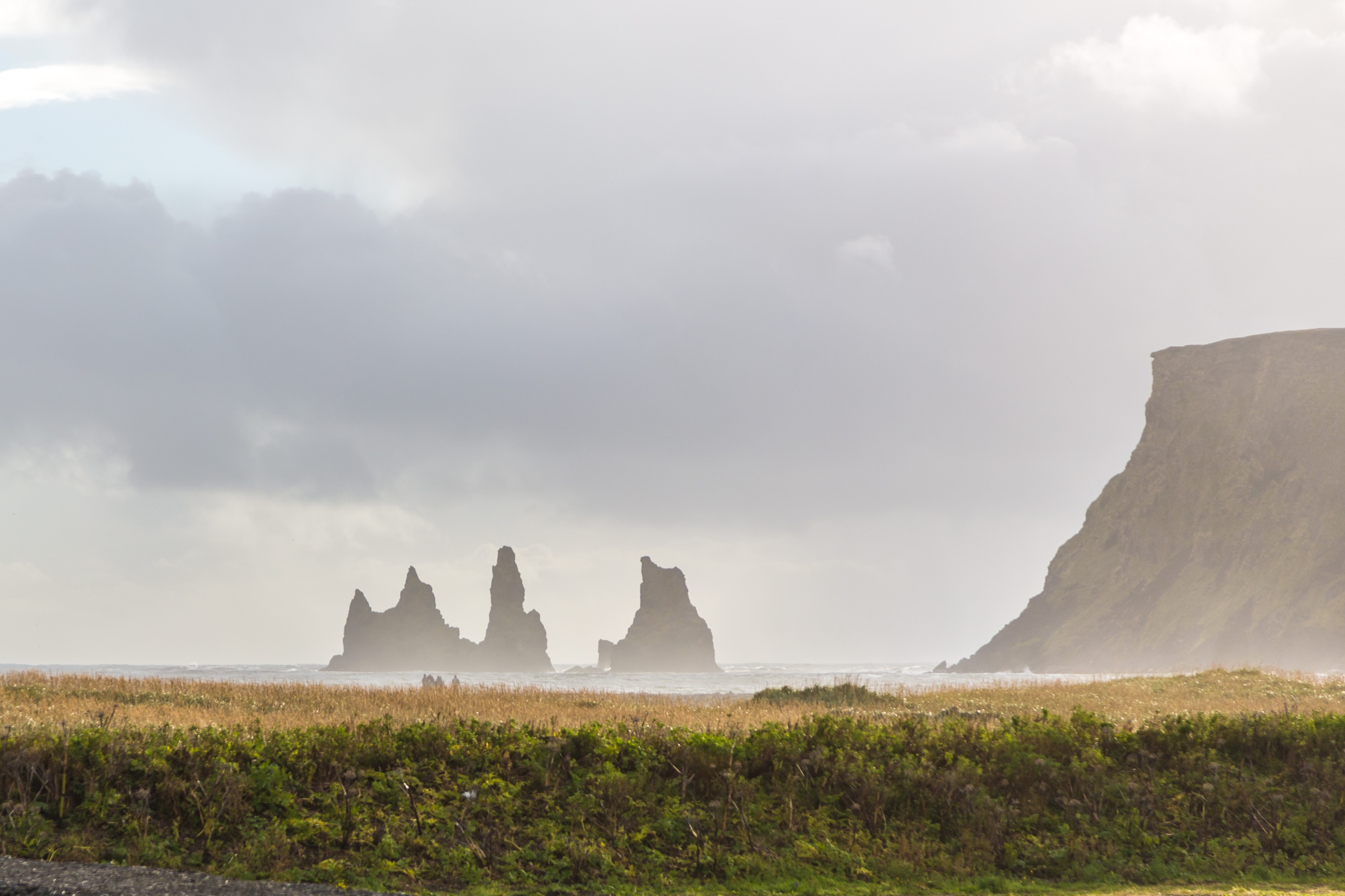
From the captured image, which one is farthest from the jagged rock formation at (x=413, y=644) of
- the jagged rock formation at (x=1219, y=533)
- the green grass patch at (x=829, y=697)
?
the green grass patch at (x=829, y=697)

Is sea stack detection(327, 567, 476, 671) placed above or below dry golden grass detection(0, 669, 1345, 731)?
below

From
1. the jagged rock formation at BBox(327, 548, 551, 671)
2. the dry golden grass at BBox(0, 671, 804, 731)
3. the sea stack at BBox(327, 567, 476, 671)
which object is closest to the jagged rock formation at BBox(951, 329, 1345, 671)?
the dry golden grass at BBox(0, 671, 804, 731)

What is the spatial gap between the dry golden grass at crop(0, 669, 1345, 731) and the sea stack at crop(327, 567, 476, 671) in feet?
542

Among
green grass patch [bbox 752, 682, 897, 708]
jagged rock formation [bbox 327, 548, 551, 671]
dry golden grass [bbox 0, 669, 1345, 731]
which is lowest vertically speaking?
jagged rock formation [bbox 327, 548, 551, 671]

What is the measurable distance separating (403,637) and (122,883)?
639ft

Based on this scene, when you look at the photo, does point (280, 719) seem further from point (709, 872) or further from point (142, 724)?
point (709, 872)

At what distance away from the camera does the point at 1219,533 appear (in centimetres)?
11669

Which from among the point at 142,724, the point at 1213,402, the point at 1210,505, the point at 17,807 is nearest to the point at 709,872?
the point at 17,807

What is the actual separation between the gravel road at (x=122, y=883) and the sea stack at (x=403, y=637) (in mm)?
187989

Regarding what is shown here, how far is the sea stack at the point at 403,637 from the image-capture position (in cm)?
19262

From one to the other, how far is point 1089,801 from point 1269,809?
3079mm

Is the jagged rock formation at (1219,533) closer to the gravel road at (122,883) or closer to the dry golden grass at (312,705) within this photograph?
the dry golden grass at (312,705)

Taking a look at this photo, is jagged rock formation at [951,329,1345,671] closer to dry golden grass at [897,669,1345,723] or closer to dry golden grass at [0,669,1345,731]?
dry golden grass at [897,669,1345,723]

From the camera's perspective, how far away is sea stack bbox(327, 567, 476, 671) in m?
193
